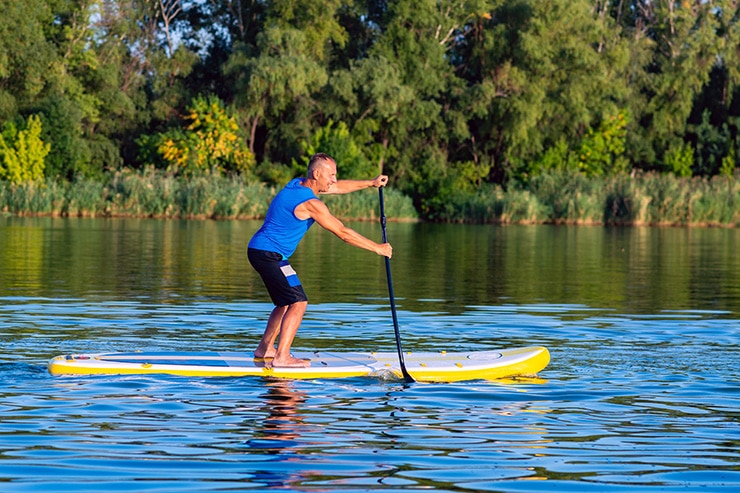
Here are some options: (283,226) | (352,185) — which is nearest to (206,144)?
(352,185)

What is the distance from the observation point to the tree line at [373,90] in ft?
208

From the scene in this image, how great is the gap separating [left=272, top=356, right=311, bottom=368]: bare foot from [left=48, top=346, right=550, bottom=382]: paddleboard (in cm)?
7

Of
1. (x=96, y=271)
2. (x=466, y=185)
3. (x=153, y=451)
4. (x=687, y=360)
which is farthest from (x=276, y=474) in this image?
(x=466, y=185)

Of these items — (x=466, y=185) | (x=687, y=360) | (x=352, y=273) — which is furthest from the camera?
(x=466, y=185)

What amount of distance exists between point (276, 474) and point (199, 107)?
57784 millimetres

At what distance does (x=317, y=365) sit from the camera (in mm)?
11367

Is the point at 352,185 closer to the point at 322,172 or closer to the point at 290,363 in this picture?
the point at 322,172

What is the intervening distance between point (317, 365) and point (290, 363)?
25cm

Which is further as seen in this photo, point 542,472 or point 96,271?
point 96,271

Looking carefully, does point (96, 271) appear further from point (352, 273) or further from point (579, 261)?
point (579, 261)

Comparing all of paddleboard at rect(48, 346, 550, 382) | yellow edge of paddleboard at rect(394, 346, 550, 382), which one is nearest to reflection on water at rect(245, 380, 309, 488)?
paddleboard at rect(48, 346, 550, 382)

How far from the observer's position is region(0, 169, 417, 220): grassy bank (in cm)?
5447

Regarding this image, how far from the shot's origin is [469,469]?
24.8 ft

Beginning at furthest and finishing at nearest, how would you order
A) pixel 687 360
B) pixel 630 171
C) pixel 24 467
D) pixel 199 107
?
pixel 630 171 → pixel 199 107 → pixel 687 360 → pixel 24 467
